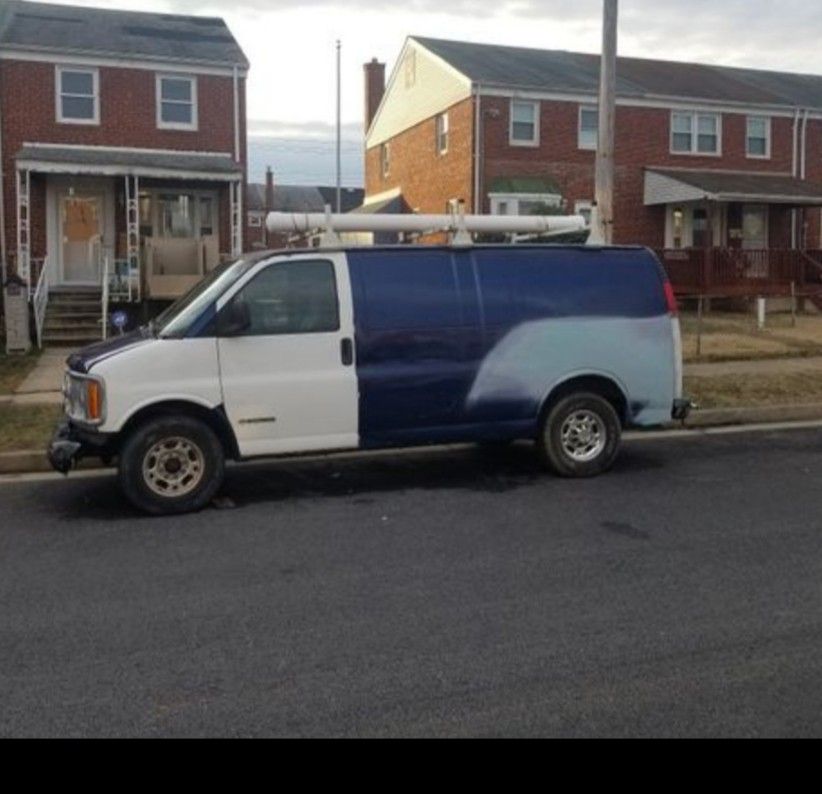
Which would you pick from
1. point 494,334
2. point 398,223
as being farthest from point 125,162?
point 494,334

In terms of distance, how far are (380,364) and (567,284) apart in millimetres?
1760

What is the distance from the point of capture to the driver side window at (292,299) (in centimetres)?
766

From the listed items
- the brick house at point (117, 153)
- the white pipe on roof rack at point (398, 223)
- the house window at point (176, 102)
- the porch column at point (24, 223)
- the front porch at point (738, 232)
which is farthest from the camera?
the front porch at point (738, 232)

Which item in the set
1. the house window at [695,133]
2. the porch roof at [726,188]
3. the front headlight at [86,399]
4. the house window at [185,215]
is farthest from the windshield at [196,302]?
the house window at [695,133]

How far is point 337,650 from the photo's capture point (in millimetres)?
4656

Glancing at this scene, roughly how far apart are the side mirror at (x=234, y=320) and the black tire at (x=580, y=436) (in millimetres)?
2601

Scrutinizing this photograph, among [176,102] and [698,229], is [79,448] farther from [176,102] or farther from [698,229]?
[698,229]

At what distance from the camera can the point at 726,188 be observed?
92.5ft

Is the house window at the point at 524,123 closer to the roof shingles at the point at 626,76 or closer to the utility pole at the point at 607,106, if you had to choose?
the roof shingles at the point at 626,76

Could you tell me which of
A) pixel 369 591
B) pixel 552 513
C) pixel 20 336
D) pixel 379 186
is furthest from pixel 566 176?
pixel 369 591

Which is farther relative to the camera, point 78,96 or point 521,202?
point 521,202

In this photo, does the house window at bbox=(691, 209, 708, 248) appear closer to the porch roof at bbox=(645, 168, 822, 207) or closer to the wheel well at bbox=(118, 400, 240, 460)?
the porch roof at bbox=(645, 168, 822, 207)

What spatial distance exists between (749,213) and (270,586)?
95.1ft

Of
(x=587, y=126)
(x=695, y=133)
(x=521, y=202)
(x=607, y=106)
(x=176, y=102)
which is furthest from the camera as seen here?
(x=695, y=133)
